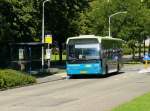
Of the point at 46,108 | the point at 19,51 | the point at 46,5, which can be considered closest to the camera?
the point at 46,108

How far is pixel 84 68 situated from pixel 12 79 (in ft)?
30.8

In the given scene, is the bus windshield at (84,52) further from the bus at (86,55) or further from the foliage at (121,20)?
the foliage at (121,20)

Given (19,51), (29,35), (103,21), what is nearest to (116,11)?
(103,21)

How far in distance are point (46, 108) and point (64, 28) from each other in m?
48.9

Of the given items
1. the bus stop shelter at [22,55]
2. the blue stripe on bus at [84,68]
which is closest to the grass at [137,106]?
the blue stripe on bus at [84,68]

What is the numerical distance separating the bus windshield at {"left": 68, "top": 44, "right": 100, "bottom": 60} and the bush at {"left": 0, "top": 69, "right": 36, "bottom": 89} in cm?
615

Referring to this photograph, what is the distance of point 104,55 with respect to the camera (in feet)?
131

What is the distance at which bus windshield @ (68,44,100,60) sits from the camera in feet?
128

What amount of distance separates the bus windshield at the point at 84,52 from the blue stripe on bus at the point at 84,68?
0.53m

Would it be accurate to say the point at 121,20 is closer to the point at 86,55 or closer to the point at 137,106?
the point at 86,55

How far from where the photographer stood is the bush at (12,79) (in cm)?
3011

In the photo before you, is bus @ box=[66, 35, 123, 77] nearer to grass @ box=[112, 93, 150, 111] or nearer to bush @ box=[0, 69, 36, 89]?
bush @ box=[0, 69, 36, 89]

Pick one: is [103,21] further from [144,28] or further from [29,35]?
[29,35]

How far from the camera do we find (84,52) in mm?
39188
